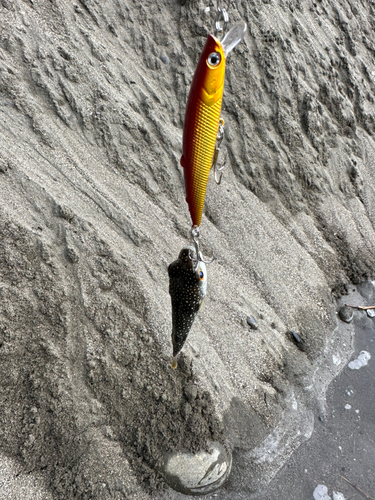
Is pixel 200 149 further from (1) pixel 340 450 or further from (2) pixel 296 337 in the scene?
(1) pixel 340 450

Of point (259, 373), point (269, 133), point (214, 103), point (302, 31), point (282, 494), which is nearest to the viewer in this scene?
point (214, 103)

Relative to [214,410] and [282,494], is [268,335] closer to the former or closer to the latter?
[214,410]

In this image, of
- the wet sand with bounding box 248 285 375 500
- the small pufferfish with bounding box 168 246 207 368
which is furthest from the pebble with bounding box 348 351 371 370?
the small pufferfish with bounding box 168 246 207 368

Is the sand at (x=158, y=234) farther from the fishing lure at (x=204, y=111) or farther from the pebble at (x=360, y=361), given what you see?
the fishing lure at (x=204, y=111)

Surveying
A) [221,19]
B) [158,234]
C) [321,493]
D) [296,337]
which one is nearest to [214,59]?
[221,19]

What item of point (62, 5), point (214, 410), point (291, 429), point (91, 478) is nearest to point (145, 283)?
point (214, 410)

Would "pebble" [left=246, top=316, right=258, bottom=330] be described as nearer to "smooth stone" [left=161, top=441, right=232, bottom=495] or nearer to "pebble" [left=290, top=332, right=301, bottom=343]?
"pebble" [left=290, top=332, right=301, bottom=343]

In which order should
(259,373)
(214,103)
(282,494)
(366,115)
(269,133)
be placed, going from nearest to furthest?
1. (214,103)
2. (282,494)
3. (259,373)
4. (269,133)
5. (366,115)
